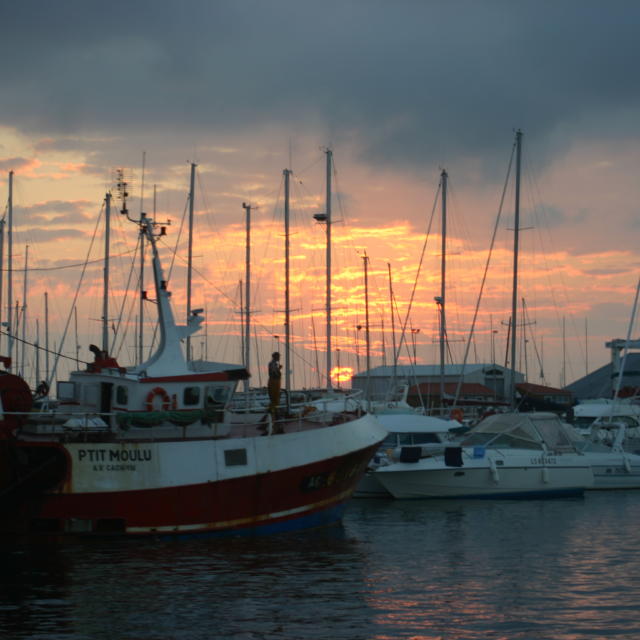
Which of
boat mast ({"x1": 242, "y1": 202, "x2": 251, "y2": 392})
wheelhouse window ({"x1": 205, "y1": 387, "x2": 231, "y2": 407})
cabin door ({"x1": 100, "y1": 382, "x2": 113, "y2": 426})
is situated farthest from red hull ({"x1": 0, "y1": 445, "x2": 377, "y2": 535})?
boat mast ({"x1": 242, "y1": 202, "x2": 251, "y2": 392})

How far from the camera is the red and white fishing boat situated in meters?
26.1

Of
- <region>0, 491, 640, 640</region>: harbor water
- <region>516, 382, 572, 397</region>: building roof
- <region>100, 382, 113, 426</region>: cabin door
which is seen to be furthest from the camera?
<region>516, 382, 572, 397</region>: building roof

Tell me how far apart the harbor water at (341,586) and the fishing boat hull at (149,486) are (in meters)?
0.55

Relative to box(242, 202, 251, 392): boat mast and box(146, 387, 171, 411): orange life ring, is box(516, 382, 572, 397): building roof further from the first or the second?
box(146, 387, 171, 411): orange life ring

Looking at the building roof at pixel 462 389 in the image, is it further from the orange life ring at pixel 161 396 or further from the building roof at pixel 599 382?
the orange life ring at pixel 161 396

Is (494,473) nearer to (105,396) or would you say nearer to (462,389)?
(105,396)

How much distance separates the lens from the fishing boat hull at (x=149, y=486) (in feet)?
85.4

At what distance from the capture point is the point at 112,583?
853 inches

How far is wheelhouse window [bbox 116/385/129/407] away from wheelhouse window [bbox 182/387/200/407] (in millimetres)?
1595

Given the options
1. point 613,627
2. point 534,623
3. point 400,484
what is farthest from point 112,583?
point 400,484

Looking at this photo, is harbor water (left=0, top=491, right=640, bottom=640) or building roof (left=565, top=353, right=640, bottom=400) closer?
harbor water (left=0, top=491, right=640, bottom=640)

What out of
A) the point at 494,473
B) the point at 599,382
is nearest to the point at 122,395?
the point at 494,473

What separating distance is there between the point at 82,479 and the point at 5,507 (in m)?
2.15

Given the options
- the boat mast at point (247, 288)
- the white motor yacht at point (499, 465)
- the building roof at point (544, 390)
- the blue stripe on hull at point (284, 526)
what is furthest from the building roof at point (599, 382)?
the blue stripe on hull at point (284, 526)
